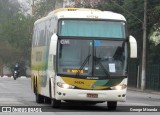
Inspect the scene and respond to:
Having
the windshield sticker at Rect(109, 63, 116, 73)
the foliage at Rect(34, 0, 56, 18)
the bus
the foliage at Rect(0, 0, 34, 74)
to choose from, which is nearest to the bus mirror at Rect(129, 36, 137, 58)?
the bus

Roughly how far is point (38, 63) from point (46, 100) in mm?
1621

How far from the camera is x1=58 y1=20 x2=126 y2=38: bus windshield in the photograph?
21.4 meters

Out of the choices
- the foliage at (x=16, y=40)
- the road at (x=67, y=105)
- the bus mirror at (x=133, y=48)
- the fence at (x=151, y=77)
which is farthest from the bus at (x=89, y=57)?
the foliage at (x=16, y=40)

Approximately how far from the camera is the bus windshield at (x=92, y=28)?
21.4 m

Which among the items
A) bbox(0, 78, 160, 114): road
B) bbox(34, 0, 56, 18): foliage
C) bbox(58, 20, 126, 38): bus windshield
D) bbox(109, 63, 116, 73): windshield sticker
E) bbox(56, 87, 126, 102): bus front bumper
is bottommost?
bbox(0, 78, 160, 114): road

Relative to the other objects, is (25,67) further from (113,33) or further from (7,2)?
(113,33)

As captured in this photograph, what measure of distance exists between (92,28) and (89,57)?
1.13 m

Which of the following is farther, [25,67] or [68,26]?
[25,67]

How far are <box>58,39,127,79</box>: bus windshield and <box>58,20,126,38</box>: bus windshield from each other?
0.27m

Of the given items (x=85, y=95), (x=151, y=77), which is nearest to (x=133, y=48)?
(x=85, y=95)

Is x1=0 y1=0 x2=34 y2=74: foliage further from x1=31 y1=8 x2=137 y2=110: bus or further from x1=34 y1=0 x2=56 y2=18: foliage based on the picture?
x1=31 y1=8 x2=137 y2=110: bus

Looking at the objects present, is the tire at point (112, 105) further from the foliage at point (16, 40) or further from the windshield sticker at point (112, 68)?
the foliage at point (16, 40)

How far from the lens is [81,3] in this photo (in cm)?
5994

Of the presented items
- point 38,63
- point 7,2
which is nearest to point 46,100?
point 38,63
